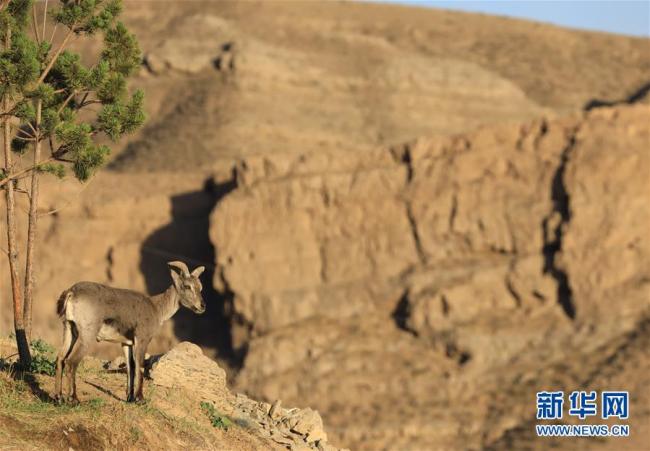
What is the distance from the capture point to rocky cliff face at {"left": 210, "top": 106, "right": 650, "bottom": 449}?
55531 millimetres

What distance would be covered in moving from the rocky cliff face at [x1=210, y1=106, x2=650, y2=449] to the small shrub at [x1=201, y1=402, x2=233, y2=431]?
27.9 meters

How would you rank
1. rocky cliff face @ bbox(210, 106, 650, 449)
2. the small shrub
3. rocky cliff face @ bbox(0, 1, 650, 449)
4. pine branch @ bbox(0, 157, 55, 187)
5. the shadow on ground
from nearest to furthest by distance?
1. the small shrub
2. pine branch @ bbox(0, 157, 55, 187)
3. rocky cliff face @ bbox(0, 1, 650, 449)
4. rocky cliff face @ bbox(210, 106, 650, 449)
5. the shadow on ground

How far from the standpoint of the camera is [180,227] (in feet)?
221

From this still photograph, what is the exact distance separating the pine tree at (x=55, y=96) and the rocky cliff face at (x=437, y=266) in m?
26.6

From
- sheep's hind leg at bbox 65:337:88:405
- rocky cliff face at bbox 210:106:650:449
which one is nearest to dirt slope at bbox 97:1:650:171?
rocky cliff face at bbox 210:106:650:449

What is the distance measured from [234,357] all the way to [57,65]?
106ft

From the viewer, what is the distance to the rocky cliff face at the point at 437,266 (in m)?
55.5

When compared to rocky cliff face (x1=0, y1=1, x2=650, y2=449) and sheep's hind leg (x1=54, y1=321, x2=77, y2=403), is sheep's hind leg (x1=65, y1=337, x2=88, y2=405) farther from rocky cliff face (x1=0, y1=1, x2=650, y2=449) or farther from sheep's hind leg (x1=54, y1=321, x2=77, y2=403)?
rocky cliff face (x1=0, y1=1, x2=650, y2=449)

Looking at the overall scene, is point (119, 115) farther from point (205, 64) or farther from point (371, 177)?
point (205, 64)

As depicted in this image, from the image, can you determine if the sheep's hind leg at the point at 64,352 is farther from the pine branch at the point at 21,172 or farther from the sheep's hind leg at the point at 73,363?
the pine branch at the point at 21,172

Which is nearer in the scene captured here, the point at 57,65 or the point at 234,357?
the point at 57,65

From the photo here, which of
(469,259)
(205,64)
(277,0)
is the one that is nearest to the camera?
(469,259)

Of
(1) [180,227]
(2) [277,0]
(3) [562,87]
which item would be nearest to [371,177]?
(1) [180,227]

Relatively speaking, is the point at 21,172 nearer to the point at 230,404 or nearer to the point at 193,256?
the point at 230,404
